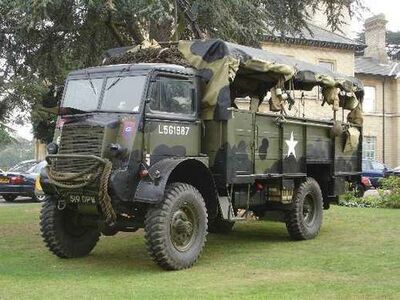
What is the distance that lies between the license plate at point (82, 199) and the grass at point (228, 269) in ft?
2.97

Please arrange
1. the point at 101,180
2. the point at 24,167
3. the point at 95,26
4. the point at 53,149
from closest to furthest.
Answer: the point at 101,180 → the point at 53,149 → the point at 95,26 → the point at 24,167

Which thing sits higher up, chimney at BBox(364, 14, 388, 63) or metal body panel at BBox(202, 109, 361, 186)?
chimney at BBox(364, 14, 388, 63)

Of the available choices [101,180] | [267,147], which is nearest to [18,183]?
[267,147]

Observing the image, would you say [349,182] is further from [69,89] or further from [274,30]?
[69,89]

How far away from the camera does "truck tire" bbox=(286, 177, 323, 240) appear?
39.7 feet

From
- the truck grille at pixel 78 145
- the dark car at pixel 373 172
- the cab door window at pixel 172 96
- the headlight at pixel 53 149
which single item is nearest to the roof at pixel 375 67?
the dark car at pixel 373 172

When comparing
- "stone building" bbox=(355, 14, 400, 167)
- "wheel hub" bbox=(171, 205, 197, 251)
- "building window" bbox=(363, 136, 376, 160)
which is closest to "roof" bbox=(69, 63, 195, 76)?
"wheel hub" bbox=(171, 205, 197, 251)

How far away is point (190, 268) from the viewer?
9.35m

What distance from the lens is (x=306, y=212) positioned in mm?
12680

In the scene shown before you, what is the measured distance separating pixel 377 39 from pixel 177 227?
41252mm

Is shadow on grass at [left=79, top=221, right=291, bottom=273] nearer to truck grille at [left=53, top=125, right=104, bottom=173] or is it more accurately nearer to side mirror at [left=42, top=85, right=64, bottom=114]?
truck grille at [left=53, top=125, right=104, bottom=173]

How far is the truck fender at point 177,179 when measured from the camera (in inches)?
349

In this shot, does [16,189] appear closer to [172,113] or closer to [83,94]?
[83,94]

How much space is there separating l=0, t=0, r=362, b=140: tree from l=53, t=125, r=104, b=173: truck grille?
376 cm
